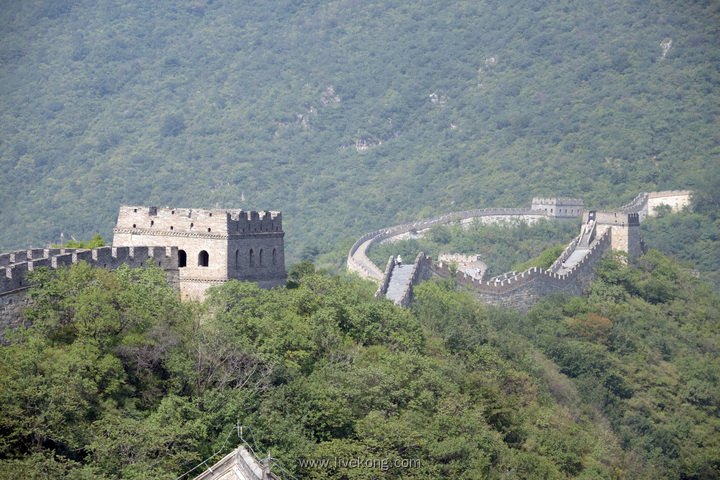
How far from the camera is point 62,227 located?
318 ft

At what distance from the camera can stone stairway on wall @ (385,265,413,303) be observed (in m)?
40.2

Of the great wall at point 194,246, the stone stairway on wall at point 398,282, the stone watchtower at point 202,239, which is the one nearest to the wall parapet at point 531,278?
the stone stairway on wall at point 398,282

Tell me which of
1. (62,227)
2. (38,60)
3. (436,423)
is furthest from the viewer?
(38,60)

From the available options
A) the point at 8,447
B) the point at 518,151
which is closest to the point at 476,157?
the point at 518,151

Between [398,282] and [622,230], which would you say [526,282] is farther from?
[398,282]

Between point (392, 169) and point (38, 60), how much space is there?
42.1m

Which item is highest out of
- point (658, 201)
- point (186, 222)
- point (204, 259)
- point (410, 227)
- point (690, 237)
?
point (658, 201)

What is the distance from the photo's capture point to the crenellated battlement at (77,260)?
73.3ft

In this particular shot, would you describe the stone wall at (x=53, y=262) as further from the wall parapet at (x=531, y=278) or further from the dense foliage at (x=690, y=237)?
the dense foliage at (x=690, y=237)

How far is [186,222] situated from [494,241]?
60.8 metres

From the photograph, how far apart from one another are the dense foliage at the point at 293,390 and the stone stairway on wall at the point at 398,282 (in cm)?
81

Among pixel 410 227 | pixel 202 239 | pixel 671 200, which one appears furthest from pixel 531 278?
pixel 671 200

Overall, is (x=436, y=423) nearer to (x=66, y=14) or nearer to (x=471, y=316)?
(x=471, y=316)

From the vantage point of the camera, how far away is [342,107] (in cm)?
14012
